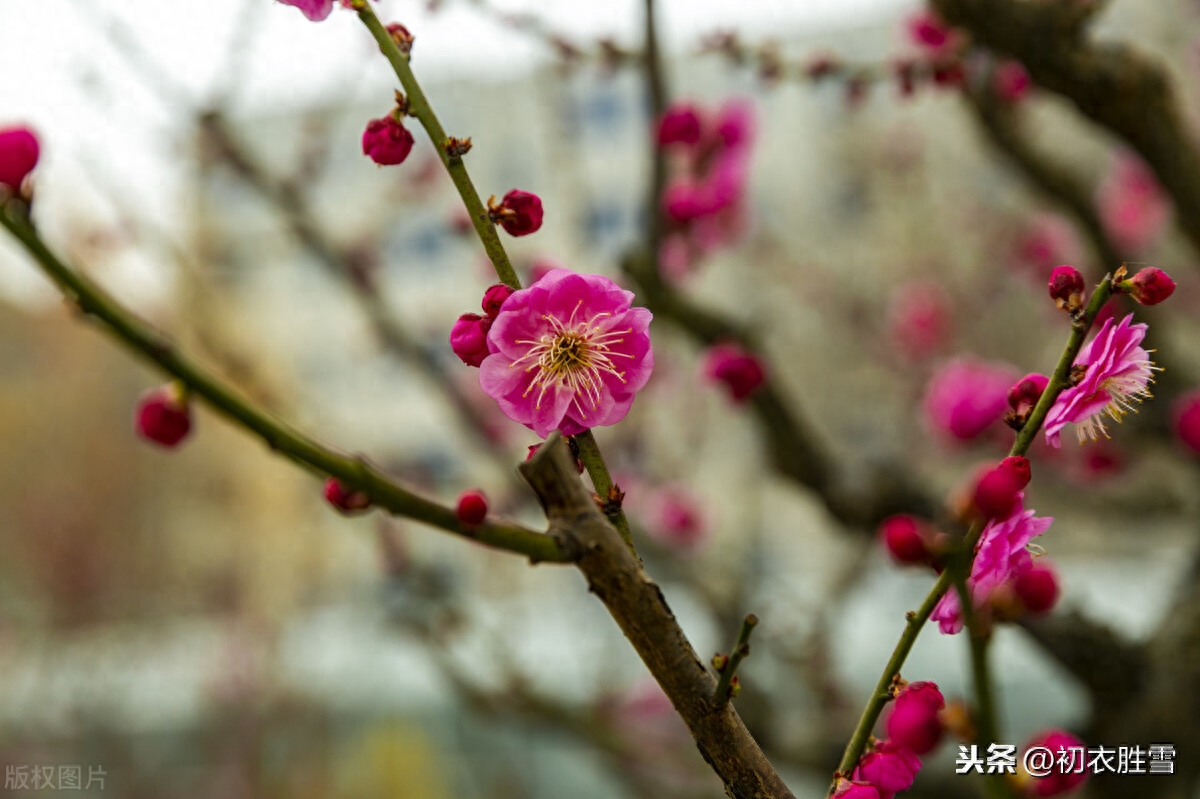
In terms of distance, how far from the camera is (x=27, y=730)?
6652mm

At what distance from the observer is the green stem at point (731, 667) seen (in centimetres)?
53

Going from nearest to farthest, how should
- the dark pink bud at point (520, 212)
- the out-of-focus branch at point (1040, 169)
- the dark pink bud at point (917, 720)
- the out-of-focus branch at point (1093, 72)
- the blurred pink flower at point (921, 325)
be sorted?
the dark pink bud at point (917, 720)
the dark pink bud at point (520, 212)
the out-of-focus branch at point (1093, 72)
the out-of-focus branch at point (1040, 169)
the blurred pink flower at point (921, 325)

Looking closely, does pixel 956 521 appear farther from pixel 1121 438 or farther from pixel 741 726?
pixel 1121 438

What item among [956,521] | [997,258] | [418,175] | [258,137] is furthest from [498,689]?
[258,137]

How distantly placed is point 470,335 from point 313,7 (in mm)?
293

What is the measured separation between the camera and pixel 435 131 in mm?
638

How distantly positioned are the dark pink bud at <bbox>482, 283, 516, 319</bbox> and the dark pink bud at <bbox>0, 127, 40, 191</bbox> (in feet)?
0.94

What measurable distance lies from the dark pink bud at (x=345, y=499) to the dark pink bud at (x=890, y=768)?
391 millimetres

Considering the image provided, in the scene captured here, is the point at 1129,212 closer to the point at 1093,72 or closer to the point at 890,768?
the point at 1093,72

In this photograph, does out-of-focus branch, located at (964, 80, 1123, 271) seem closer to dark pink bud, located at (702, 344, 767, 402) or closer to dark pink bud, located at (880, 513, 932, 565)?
dark pink bud, located at (702, 344, 767, 402)

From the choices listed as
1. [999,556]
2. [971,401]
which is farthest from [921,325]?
[999,556]

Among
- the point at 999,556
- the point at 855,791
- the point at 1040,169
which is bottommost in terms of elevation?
the point at 855,791

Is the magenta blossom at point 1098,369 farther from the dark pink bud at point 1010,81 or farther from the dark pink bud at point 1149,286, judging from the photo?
the dark pink bud at point 1010,81

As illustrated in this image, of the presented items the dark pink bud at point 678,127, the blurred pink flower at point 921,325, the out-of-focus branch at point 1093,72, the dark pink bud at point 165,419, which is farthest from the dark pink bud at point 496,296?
the blurred pink flower at point 921,325
